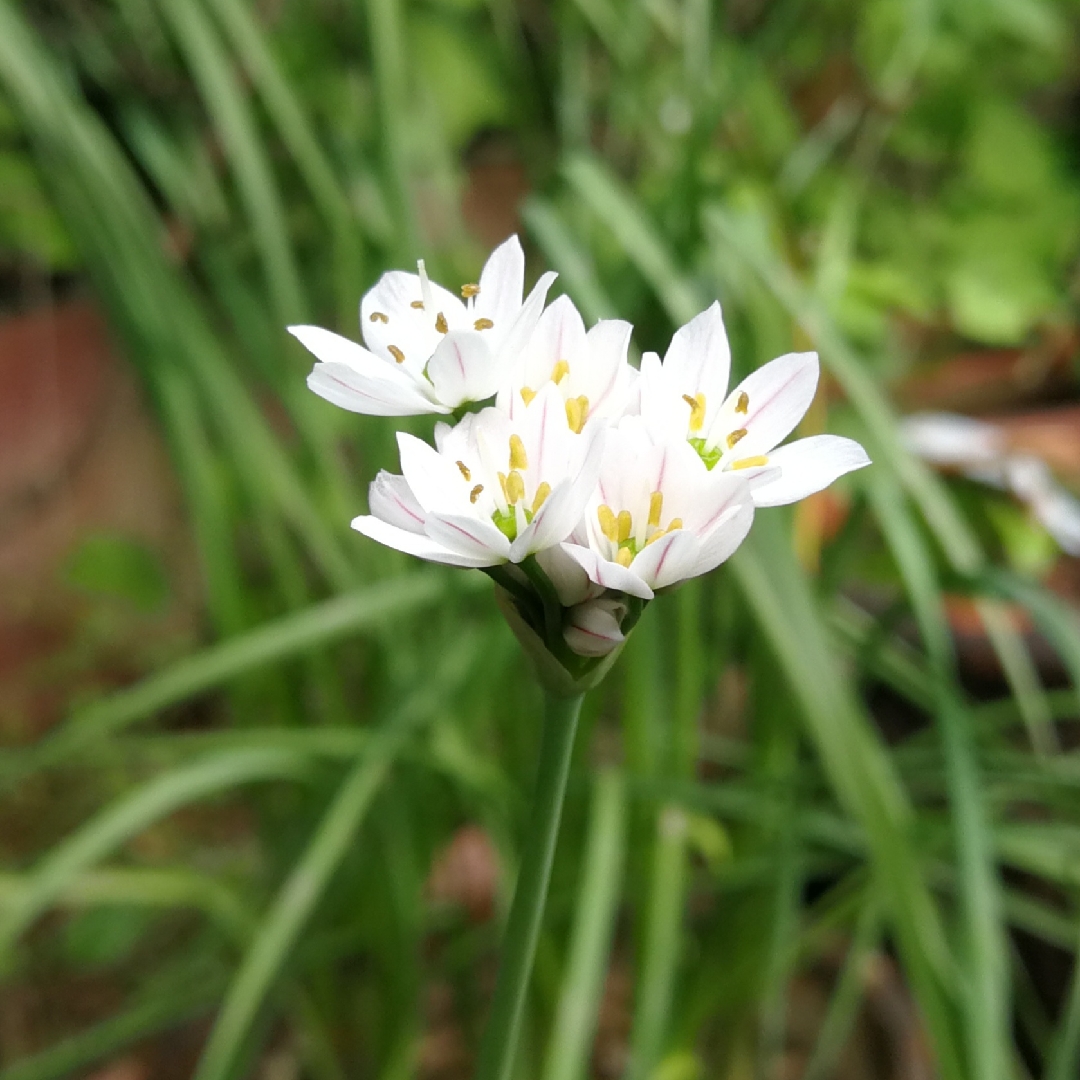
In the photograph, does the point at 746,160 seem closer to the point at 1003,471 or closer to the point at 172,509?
the point at 1003,471

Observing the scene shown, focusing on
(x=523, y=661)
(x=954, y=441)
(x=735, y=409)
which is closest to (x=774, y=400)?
(x=735, y=409)

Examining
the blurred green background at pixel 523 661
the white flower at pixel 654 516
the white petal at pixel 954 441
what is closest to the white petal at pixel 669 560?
the white flower at pixel 654 516

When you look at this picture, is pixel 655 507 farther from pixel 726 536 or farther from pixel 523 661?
pixel 523 661

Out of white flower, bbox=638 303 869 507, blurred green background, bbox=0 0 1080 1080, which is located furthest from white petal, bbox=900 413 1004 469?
white flower, bbox=638 303 869 507

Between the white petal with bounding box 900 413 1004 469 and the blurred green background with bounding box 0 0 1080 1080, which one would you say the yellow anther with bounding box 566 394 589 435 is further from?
the white petal with bounding box 900 413 1004 469

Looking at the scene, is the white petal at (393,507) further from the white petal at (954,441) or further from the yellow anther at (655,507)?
the white petal at (954,441)

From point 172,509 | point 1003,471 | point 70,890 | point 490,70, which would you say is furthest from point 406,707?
point 172,509
